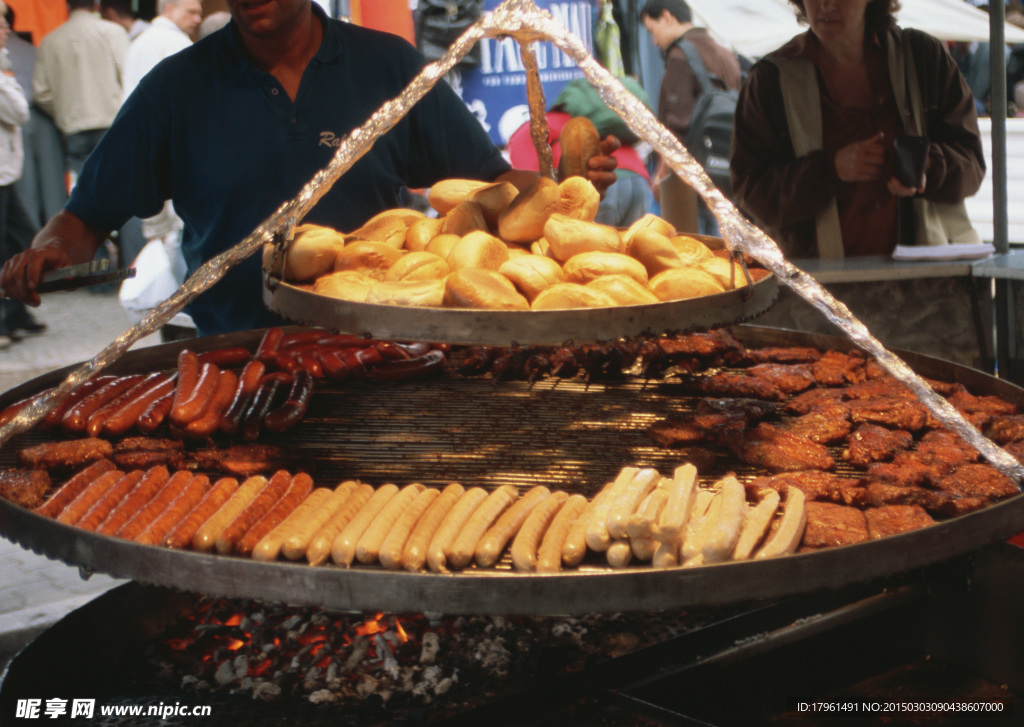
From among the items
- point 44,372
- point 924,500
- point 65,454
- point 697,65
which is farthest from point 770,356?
point 44,372

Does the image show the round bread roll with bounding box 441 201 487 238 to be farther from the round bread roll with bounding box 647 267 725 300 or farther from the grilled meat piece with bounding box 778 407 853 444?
the grilled meat piece with bounding box 778 407 853 444

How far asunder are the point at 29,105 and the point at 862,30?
348 inches

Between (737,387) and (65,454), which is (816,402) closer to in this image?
(737,387)

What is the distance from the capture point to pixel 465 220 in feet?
8.24

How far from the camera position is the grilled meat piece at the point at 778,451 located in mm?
2682

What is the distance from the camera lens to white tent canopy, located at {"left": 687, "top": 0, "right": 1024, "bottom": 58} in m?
5.73

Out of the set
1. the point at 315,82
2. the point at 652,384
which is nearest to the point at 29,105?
the point at 315,82

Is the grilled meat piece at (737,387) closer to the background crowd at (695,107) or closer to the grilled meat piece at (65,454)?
the grilled meat piece at (65,454)

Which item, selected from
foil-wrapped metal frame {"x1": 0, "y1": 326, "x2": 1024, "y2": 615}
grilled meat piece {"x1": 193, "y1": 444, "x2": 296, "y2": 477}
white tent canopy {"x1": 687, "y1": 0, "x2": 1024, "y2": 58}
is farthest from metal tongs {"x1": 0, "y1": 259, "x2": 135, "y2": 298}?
white tent canopy {"x1": 687, "y1": 0, "x2": 1024, "y2": 58}

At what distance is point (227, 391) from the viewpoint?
3.13 m

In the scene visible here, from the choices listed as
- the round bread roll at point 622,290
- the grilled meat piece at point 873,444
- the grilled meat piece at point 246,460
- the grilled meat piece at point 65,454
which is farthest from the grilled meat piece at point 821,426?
the grilled meat piece at point 65,454

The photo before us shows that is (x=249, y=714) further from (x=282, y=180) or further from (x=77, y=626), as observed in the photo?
(x=282, y=180)

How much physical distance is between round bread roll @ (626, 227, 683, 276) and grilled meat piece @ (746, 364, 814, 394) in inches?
45.8

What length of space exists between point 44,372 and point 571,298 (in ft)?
26.0
